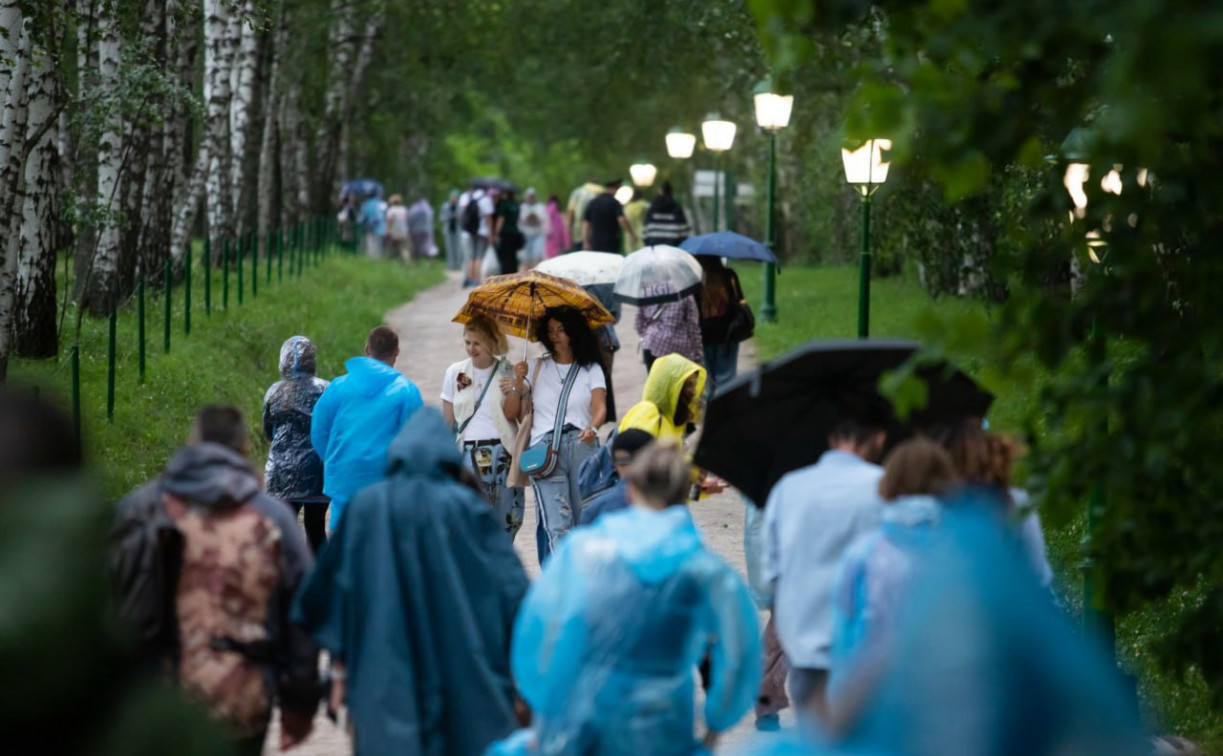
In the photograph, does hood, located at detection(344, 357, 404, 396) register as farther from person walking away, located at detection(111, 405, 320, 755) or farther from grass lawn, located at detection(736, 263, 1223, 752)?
person walking away, located at detection(111, 405, 320, 755)

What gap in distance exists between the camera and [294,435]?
33.5ft

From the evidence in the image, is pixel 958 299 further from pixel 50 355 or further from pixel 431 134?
pixel 431 134

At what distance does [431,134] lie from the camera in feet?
161

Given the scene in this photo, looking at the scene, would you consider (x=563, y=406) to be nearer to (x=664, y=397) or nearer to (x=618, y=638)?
(x=664, y=397)

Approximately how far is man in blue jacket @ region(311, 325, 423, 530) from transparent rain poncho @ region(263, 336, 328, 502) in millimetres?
624

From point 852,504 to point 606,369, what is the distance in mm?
4819

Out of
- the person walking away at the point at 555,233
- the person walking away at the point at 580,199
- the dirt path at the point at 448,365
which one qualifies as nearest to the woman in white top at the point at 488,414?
the dirt path at the point at 448,365

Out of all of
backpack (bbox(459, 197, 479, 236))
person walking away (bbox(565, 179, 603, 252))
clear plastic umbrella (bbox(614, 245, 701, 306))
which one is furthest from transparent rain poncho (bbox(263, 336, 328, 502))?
backpack (bbox(459, 197, 479, 236))

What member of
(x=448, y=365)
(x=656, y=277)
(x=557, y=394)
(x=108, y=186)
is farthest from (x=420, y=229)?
(x=557, y=394)

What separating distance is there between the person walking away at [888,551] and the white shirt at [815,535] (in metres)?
0.15

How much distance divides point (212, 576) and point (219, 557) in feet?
0.19

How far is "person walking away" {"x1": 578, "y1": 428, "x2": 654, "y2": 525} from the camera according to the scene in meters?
7.59

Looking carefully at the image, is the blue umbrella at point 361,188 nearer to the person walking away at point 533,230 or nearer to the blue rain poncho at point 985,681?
the person walking away at point 533,230

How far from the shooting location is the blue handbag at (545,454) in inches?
398
